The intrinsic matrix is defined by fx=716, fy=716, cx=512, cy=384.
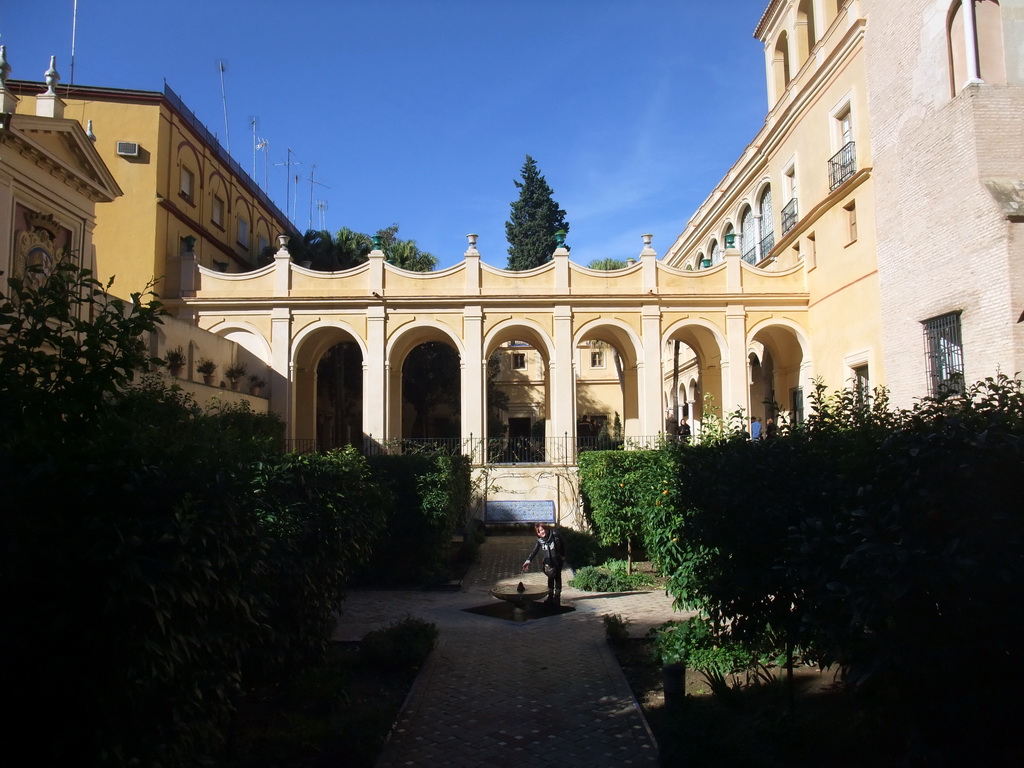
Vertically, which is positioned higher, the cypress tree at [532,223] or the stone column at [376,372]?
the cypress tree at [532,223]

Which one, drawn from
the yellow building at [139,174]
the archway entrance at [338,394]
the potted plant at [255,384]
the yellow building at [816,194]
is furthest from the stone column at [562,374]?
the yellow building at [139,174]

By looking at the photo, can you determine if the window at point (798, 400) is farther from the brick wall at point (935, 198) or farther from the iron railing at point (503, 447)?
the brick wall at point (935, 198)

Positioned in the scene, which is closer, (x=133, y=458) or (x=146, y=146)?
(x=133, y=458)

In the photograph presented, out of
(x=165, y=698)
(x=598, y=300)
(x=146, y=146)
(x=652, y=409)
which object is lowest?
(x=165, y=698)

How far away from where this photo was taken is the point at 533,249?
41625 millimetres

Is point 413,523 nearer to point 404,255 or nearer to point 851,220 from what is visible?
point 851,220

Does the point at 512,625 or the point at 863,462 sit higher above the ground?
the point at 863,462

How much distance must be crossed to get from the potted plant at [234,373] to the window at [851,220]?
60.0ft

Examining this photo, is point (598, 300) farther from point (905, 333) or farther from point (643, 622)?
point (643, 622)

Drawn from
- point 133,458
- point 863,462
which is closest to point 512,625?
point 863,462

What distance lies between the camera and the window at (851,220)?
19.6 m

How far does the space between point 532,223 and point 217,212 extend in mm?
19250

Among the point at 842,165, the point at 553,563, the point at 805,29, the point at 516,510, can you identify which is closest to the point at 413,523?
the point at 553,563

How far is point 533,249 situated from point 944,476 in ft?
127
